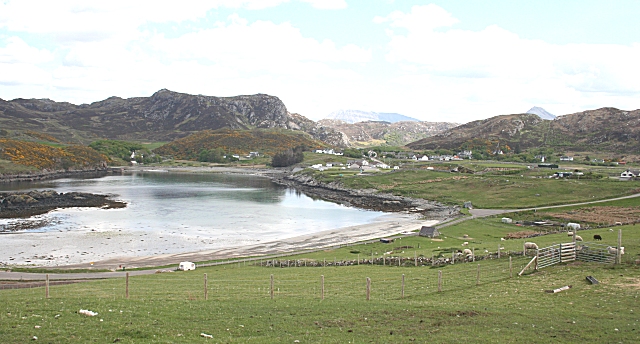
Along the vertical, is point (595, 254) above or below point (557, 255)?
above

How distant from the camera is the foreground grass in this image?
49.4ft

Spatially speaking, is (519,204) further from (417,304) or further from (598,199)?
(417,304)

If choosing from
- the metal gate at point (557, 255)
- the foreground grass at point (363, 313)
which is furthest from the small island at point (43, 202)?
the metal gate at point (557, 255)

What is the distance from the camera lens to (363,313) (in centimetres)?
1841

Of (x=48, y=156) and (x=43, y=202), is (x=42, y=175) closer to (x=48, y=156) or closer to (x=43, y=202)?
(x=48, y=156)

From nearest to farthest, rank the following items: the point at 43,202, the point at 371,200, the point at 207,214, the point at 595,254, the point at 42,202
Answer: the point at 595,254
the point at 207,214
the point at 42,202
the point at 43,202
the point at 371,200

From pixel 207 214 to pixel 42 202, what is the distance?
106 feet

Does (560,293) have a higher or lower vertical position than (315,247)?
higher

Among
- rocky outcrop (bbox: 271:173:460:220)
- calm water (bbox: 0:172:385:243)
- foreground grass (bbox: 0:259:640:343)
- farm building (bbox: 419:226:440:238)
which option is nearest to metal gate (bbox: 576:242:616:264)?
foreground grass (bbox: 0:259:640:343)

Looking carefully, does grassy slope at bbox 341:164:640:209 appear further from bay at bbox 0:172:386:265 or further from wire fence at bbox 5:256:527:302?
wire fence at bbox 5:256:527:302

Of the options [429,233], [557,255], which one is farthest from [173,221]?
[557,255]

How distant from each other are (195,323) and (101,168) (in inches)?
7517

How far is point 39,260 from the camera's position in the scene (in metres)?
47.8

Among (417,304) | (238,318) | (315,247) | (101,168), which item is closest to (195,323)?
(238,318)
